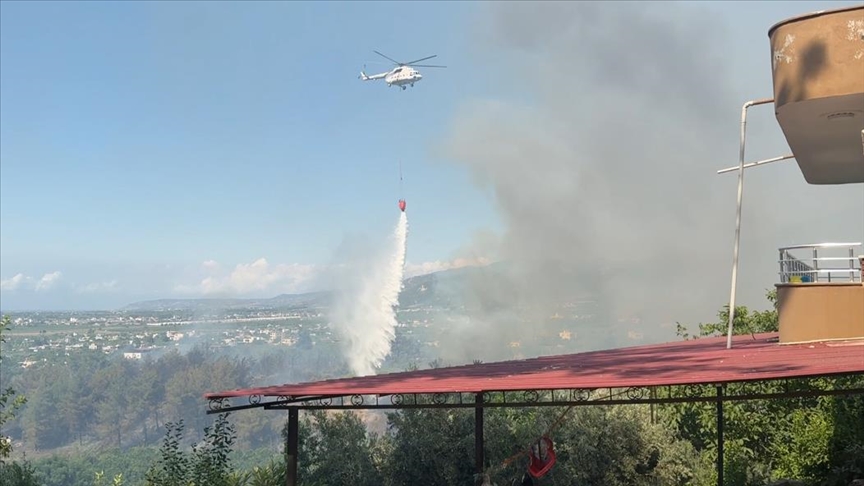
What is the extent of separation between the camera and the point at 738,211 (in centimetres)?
1252

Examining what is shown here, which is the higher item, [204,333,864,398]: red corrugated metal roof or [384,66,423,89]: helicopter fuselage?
[384,66,423,89]: helicopter fuselage

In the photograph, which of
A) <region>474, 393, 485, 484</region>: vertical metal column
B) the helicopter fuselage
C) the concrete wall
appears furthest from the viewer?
the helicopter fuselage

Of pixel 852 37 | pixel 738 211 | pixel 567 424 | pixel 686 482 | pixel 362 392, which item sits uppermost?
pixel 852 37

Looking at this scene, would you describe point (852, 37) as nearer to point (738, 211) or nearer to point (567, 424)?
point (738, 211)

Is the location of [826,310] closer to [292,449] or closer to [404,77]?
[292,449]

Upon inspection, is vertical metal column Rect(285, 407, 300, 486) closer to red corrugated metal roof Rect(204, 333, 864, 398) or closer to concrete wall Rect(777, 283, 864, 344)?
red corrugated metal roof Rect(204, 333, 864, 398)

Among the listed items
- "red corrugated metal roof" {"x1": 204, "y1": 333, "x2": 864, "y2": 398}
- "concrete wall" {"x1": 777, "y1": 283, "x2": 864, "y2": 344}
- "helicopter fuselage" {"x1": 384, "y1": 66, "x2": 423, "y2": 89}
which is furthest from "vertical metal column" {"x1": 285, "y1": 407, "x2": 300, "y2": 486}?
"helicopter fuselage" {"x1": 384, "y1": 66, "x2": 423, "y2": 89}

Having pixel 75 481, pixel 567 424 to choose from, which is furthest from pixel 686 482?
pixel 75 481

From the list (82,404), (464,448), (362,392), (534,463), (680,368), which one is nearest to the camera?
(362,392)

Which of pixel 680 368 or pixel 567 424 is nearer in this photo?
pixel 680 368

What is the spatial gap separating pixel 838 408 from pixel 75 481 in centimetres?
11054

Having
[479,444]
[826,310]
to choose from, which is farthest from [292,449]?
[826,310]

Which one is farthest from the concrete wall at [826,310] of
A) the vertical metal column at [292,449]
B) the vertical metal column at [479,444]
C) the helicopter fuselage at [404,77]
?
the helicopter fuselage at [404,77]

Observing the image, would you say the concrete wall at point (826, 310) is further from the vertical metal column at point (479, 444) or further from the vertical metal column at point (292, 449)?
the vertical metal column at point (292, 449)
